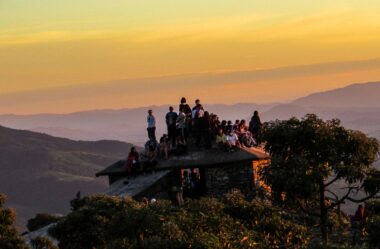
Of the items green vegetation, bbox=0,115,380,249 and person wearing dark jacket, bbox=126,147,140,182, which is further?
person wearing dark jacket, bbox=126,147,140,182

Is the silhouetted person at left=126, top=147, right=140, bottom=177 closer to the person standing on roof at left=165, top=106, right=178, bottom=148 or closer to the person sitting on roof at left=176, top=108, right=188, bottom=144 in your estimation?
the person standing on roof at left=165, top=106, right=178, bottom=148

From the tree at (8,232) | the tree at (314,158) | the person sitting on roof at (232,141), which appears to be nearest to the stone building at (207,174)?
the person sitting on roof at (232,141)

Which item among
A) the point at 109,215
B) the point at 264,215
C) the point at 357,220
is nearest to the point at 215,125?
the point at 357,220

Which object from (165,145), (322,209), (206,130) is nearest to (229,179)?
(206,130)

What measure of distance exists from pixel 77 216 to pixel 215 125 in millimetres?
12049

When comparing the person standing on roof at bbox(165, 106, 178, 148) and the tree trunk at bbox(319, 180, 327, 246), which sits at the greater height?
the person standing on roof at bbox(165, 106, 178, 148)

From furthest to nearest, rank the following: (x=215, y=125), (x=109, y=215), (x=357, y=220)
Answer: (x=215, y=125) < (x=357, y=220) < (x=109, y=215)

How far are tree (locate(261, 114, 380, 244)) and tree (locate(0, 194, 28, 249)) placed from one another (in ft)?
31.6

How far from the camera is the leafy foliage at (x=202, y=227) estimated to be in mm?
18250

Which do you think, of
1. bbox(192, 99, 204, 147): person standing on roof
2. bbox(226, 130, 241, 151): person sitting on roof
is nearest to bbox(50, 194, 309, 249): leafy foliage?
bbox(192, 99, 204, 147): person standing on roof

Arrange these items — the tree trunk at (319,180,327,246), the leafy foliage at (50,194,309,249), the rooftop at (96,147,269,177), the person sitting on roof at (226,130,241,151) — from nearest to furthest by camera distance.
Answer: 1. the leafy foliage at (50,194,309,249)
2. the tree trunk at (319,180,327,246)
3. the rooftop at (96,147,269,177)
4. the person sitting on roof at (226,130,241,151)

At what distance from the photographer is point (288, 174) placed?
85.2 feet

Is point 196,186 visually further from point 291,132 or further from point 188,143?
point 291,132

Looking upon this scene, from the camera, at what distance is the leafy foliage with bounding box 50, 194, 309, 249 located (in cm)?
1825
